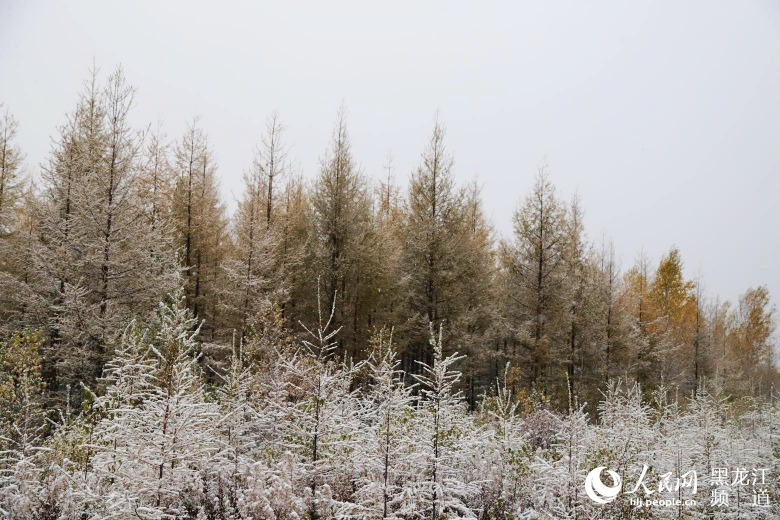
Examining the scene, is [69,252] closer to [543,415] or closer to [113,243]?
[113,243]

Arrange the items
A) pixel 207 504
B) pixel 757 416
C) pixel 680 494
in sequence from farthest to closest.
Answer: pixel 757 416 < pixel 680 494 < pixel 207 504

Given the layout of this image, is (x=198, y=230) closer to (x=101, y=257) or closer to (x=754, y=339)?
(x=101, y=257)

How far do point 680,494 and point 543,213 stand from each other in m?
12.3

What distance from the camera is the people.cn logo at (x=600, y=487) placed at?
19.7 feet

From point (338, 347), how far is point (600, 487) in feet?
38.2

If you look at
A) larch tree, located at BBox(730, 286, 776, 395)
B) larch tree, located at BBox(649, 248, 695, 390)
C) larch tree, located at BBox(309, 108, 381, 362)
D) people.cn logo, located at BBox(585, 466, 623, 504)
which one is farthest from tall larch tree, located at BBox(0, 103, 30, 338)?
larch tree, located at BBox(730, 286, 776, 395)

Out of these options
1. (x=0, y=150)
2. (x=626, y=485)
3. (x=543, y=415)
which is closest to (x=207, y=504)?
(x=626, y=485)

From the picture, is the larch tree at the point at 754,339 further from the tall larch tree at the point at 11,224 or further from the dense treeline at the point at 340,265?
the tall larch tree at the point at 11,224

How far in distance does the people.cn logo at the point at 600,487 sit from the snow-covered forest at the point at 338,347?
0.36 feet

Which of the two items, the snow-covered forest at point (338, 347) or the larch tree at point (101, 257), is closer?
the snow-covered forest at point (338, 347)

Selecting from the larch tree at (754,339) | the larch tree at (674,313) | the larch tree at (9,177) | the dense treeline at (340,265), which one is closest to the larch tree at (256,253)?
the dense treeline at (340,265)

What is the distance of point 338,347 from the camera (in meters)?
16.8

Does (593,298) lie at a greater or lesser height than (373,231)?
lesser

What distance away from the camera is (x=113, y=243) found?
12438 mm
